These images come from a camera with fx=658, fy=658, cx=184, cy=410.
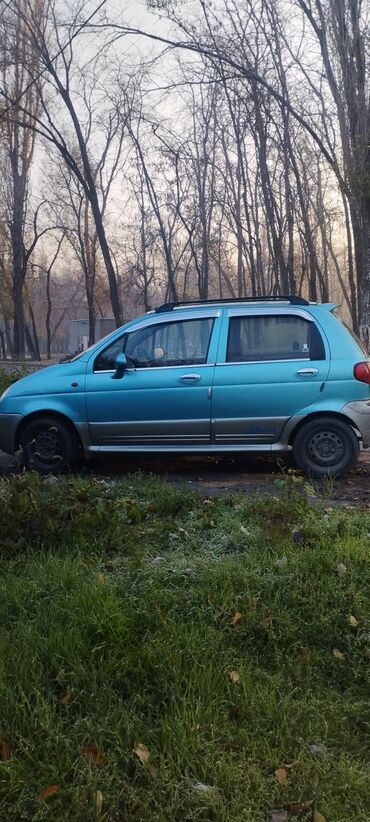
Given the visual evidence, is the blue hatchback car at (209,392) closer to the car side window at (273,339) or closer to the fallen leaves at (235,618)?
the car side window at (273,339)

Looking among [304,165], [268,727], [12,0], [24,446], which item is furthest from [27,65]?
[268,727]

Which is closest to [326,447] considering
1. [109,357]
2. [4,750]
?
[109,357]

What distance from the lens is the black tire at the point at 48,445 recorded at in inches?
278

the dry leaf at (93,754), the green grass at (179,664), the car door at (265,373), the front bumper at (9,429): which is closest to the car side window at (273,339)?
the car door at (265,373)

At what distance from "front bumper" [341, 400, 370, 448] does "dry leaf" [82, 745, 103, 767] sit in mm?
4723

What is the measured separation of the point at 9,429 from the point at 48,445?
1.54 ft

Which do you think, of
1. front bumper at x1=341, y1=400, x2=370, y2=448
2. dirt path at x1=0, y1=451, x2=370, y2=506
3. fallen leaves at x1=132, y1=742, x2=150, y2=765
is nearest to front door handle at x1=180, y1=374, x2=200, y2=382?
dirt path at x1=0, y1=451, x2=370, y2=506

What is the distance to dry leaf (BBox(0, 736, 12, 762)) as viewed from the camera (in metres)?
2.34

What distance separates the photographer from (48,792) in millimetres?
2193

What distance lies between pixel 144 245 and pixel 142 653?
32.2m

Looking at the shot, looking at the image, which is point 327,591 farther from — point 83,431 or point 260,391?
point 83,431

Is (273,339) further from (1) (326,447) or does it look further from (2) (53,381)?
(2) (53,381)

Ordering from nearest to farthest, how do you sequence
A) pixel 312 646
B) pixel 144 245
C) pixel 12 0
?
pixel 312 646, pixel 12 0, pixel 144 245

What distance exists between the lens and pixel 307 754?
2451 millimetres
